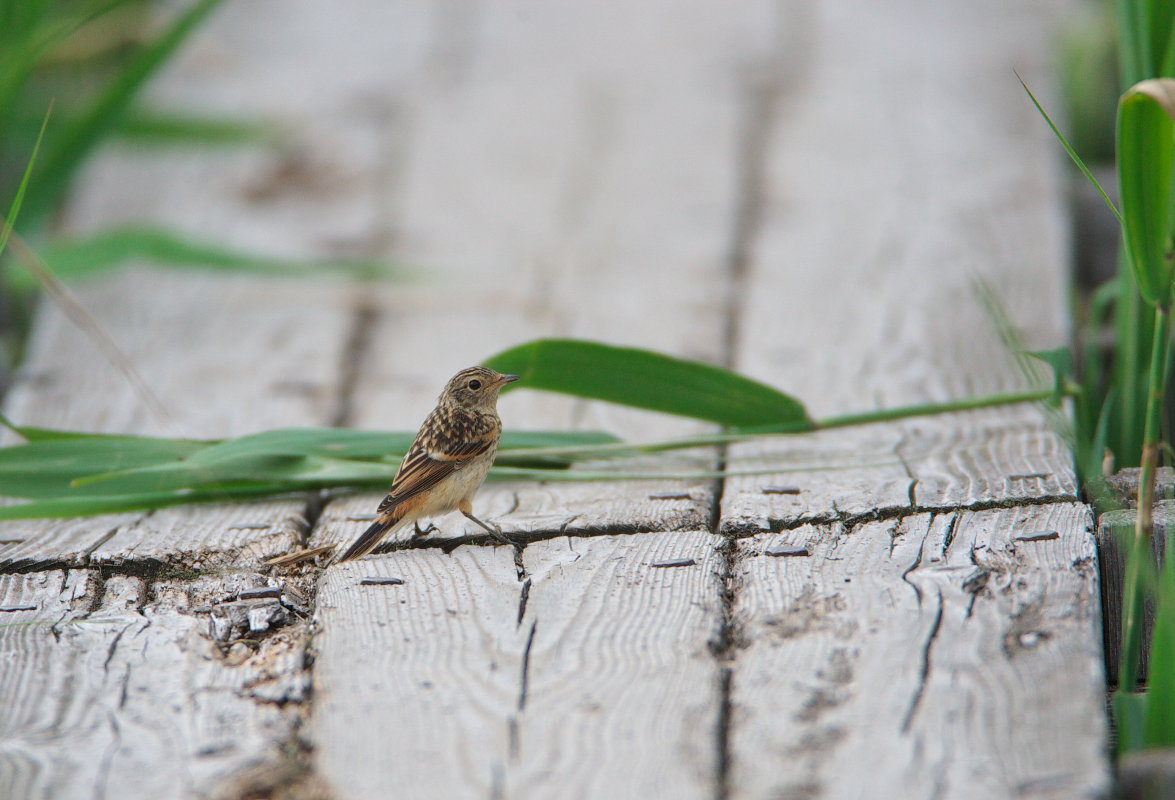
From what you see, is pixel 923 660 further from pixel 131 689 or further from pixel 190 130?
pixel 190 130

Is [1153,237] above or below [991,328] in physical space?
below

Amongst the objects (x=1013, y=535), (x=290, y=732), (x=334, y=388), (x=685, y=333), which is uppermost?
(x=685, y=333)

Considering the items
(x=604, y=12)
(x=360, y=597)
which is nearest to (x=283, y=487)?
(x=360, y=597)

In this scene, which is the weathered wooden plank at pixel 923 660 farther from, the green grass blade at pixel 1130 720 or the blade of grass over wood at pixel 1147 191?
the blade of grass over wood at pixel 1147 191

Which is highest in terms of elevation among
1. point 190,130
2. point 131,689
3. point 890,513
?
point 190,130

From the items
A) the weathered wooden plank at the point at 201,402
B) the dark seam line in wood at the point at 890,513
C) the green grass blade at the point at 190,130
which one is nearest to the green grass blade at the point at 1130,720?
the dark seam line in wood at the point at 890,513

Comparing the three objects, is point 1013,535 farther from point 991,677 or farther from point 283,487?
point 283,487

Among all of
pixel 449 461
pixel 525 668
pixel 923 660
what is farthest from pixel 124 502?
pixel 923 660
